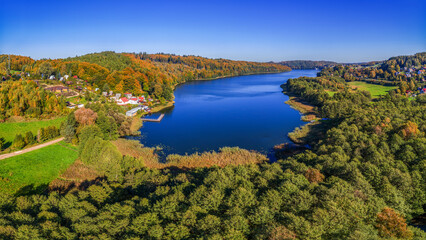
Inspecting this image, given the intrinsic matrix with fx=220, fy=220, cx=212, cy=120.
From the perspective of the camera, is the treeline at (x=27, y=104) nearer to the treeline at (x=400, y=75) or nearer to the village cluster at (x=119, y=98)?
the village cluster at (x=119, y=98)

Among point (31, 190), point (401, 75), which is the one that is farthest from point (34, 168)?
point (401, 75)

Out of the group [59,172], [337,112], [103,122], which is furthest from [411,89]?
[59,172]

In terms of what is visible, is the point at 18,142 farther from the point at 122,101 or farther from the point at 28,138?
the point at 122,101

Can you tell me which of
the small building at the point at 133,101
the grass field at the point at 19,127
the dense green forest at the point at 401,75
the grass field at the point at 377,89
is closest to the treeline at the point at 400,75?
the dense green forest at the point at 401,75

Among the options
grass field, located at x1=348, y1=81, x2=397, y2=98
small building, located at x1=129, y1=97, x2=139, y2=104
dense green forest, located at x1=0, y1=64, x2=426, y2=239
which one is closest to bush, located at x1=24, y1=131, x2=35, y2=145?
dense green forest, located at x1=0, y1=64, x2=426, y2=239

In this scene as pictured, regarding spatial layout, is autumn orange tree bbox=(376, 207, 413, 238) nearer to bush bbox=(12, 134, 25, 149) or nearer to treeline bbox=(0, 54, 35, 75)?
bush bbox=(12, 134, 25, 149)

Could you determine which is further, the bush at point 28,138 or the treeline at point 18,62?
the treeline at point 18,62
